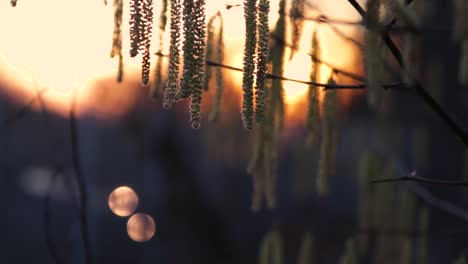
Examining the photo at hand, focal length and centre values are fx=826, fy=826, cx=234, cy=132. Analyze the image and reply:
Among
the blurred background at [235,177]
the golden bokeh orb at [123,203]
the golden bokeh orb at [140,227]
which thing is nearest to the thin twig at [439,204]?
the blurred background at [235,177]

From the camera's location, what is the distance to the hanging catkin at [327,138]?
1.43 m

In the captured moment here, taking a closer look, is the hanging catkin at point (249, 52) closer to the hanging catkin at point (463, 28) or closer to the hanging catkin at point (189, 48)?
the hanging catkin at point (189, 48)

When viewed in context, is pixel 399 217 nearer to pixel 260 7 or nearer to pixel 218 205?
pixel 260 7

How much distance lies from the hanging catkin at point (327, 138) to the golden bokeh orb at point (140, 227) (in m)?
4.52

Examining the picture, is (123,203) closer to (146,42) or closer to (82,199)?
(82,199)

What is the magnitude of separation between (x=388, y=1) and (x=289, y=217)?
15.9 ft

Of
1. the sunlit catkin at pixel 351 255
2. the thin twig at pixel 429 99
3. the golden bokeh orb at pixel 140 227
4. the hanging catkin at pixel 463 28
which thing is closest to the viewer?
the thin twig at pixel 429 99

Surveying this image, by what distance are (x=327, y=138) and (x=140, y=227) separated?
4.97 metres

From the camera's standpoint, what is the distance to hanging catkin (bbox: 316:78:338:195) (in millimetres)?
1430

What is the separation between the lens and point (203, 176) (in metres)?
7.53

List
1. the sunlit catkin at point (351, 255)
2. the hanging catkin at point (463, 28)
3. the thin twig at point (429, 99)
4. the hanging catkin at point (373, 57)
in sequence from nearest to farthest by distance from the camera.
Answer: the hanging catkin at point (373, 57) → the thin twig at point (429, 99) → the hanging catkin at point (463, 28) → the sunlit catkin at point (351, 255)

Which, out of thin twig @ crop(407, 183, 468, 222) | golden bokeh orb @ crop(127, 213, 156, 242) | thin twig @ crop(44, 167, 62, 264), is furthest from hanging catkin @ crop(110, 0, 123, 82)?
golden bokeh orb @ crop(127, 213, 156, 242)

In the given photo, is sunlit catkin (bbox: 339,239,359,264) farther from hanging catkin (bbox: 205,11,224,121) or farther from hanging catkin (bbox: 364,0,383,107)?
Answer: hanging catkin (bbox: 364,0,383,107)

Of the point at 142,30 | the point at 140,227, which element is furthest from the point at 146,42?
the point at 140,227
